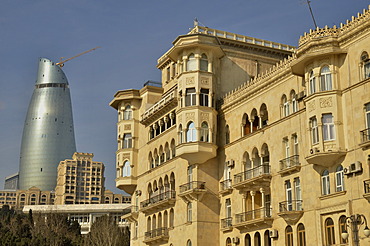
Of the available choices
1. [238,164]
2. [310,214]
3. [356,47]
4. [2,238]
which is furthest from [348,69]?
[2,238]

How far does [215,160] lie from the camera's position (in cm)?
4681

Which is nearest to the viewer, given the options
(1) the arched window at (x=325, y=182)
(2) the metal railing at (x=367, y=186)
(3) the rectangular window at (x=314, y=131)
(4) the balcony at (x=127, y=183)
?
(2) the metal railing at (x=367, y=186)

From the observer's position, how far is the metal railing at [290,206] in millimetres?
36281

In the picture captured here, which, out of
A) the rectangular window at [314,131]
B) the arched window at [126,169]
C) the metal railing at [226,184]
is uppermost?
the arched window at [126,169]

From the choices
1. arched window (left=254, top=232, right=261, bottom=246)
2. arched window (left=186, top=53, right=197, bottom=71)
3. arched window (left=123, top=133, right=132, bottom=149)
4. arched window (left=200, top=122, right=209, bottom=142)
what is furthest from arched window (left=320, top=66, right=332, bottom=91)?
arched window (left=123, top=133, right=132, bottom=149)

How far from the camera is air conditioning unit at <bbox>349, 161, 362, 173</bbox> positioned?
31.5 m

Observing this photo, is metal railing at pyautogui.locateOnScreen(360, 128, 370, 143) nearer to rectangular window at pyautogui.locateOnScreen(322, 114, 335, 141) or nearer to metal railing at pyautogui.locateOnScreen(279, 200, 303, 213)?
rectangular window at pyautogui.locateOnScreen(322, 114, 335, 141)

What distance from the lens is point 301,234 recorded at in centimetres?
3606

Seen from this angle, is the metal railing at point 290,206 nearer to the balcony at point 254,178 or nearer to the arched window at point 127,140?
the balcony at point 254,178

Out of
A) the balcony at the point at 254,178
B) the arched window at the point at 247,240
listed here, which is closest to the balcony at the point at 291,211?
the balcony at the point at 254,178

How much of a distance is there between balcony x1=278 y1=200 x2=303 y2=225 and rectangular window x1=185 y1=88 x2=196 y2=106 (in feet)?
40.3

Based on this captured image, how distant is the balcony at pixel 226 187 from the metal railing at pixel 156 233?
25.7ft

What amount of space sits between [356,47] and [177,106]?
18943 mm

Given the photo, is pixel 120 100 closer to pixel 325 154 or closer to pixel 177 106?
pixel 177 106
